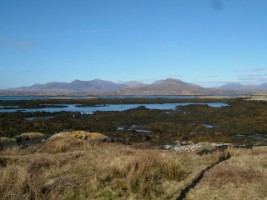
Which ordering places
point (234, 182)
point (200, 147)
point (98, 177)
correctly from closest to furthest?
1. point (234, 182)
2. point (98, 177)
3. point (200, 147)

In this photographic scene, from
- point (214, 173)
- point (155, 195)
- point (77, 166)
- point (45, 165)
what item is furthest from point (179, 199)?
point (45, 165)

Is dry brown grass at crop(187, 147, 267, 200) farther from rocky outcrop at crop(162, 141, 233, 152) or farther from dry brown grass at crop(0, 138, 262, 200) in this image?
rocky outcrop at crop(162, 141, 233, 152)

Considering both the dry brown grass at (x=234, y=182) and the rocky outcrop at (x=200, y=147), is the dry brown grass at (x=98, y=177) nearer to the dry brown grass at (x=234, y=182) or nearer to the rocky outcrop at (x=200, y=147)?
the dry brown grass at (x=234, y=182)

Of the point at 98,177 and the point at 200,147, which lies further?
the point at 200,147

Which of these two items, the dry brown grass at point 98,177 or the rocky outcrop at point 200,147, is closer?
the dry brown grass at point 98,177

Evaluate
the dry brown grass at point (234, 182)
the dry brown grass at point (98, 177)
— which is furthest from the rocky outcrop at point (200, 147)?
the dry brown grass at point (234, 182)

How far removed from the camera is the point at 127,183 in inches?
304

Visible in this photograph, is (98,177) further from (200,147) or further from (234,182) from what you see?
(200,147)

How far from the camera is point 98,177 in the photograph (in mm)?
8297

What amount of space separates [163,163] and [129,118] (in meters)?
35.5

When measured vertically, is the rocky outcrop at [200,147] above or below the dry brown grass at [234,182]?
below

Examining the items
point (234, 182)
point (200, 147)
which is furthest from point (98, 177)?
point (200, 147)

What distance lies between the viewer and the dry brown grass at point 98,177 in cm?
711

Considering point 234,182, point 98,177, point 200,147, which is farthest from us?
point 200,147
